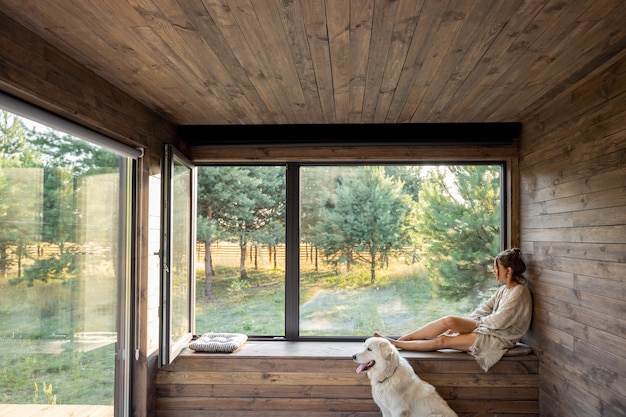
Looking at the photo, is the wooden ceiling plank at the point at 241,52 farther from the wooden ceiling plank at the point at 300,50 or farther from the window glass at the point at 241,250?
the window glass at the point at 241,250

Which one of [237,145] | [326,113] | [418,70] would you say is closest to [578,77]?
[418,70]

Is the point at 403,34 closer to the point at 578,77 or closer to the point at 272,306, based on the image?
the point at 578,77

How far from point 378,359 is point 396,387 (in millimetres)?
206

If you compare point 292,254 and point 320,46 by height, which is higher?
point 320,46

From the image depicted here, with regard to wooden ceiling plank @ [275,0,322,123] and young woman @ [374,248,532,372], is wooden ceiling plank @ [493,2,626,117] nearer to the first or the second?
wooden ceiling plank @ [275,0,322,123]

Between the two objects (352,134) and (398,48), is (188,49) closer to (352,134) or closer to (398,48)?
(398,48)

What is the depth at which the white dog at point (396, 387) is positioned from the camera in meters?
3.04

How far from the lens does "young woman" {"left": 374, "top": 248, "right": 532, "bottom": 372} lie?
357cm

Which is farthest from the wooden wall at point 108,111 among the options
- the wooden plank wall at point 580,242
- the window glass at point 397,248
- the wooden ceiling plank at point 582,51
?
the wooden plank wall at point 580,242

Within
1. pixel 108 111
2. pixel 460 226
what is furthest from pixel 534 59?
pixel 108 111

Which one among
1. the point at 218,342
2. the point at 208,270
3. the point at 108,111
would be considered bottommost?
the point at 218,342

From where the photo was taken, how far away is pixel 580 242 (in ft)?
9.58

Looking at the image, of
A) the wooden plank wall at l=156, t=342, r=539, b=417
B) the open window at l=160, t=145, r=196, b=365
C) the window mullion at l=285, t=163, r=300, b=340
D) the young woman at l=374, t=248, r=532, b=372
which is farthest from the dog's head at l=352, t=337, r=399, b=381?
the open window at l=160, t=145, r=196, b=365

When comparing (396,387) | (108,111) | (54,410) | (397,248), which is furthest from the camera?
(397,248)
